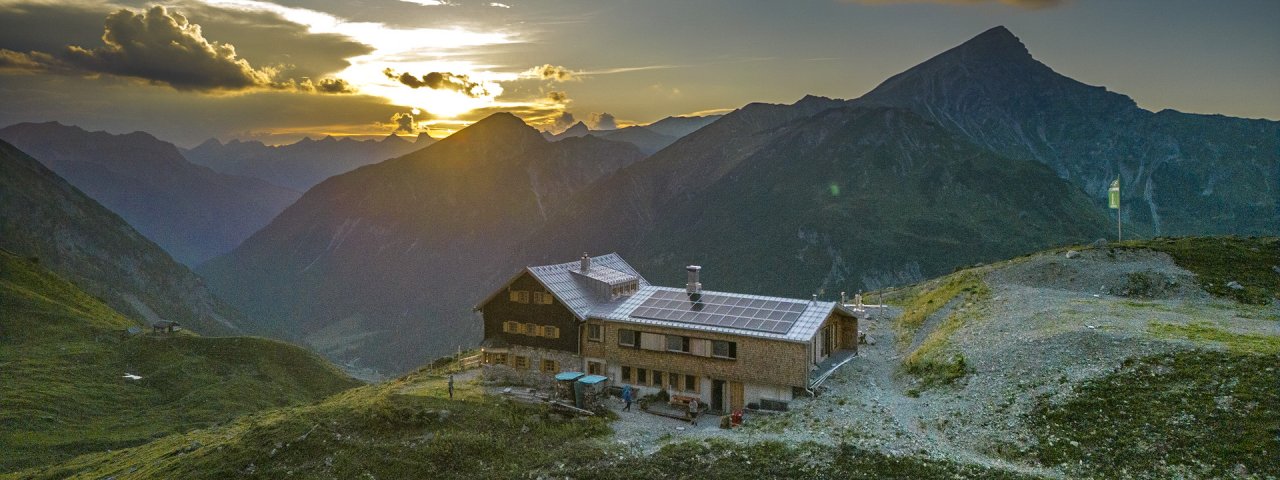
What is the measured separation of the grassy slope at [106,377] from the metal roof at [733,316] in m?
71.3

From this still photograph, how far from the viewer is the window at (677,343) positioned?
5254cm

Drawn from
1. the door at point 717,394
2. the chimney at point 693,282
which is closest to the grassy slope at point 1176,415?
the door at point 717,394

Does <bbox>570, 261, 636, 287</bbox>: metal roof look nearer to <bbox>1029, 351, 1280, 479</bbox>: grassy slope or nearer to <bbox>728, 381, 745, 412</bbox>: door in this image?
<bbox>728, 381, 745, 412</bbox>: door

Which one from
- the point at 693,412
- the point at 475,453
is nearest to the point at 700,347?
the point at 693,412

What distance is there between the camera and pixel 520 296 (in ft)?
199

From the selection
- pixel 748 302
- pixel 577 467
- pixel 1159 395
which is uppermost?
pixel 748 302

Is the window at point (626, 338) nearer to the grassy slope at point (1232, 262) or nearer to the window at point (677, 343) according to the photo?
the window at point (677, 343)

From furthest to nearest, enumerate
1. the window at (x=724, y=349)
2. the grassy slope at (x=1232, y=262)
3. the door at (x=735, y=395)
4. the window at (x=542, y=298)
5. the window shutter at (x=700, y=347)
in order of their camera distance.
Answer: the grassy slope at (x=1232, y=262), the window at (x=542, y=298), the window shutter at (x=700, y=347), the window at (x=724, y=349), the door at (x=735, y=395)

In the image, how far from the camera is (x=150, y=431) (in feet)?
294

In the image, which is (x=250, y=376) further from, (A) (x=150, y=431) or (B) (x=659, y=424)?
(B) (x=659, y=424)

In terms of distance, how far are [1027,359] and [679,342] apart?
25321 mm

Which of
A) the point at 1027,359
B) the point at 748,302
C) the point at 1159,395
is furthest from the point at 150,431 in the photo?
the point at 1159,395

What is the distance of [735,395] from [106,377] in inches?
4511

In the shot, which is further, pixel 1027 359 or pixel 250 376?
pixel 250 376
